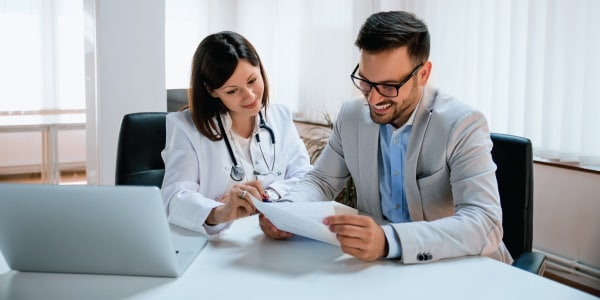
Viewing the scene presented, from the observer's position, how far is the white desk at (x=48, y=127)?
17.3 ft

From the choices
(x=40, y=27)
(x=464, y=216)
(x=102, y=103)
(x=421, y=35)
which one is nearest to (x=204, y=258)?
(x=464, y=216)

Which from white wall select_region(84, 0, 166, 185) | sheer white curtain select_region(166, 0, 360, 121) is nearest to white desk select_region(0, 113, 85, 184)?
sheer white curtain select_region(166, 0, 360, 121)

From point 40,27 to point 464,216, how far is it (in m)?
5.56

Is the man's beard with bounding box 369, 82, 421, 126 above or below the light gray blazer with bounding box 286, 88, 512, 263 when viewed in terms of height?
above

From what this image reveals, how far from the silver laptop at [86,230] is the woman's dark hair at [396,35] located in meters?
0.79

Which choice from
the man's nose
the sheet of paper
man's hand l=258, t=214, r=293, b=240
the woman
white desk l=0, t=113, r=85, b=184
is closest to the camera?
the sheet of paper

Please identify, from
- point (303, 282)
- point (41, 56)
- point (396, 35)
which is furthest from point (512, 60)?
point (41, 56)

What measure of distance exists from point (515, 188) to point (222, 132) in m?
1.01

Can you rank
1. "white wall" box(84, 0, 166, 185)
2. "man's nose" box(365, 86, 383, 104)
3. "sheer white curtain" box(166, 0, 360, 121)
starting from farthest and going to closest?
"sheer white curtain" box(166, 0, 360, 121) < "white wall" box(84, 0, 166, 185) < "man's nose" box(365, 86, 383, 104)

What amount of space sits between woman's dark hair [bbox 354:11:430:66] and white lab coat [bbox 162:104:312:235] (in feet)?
2.06

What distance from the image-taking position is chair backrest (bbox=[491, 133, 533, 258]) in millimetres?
1653

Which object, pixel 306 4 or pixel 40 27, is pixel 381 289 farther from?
pixel 40 27

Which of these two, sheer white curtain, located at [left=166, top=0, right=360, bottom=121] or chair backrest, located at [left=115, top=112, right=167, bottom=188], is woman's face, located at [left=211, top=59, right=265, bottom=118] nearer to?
chair backrest, located at [left=115, top=112, right=167, bottom=188]

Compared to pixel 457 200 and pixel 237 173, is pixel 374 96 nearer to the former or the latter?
pixel 457 200
